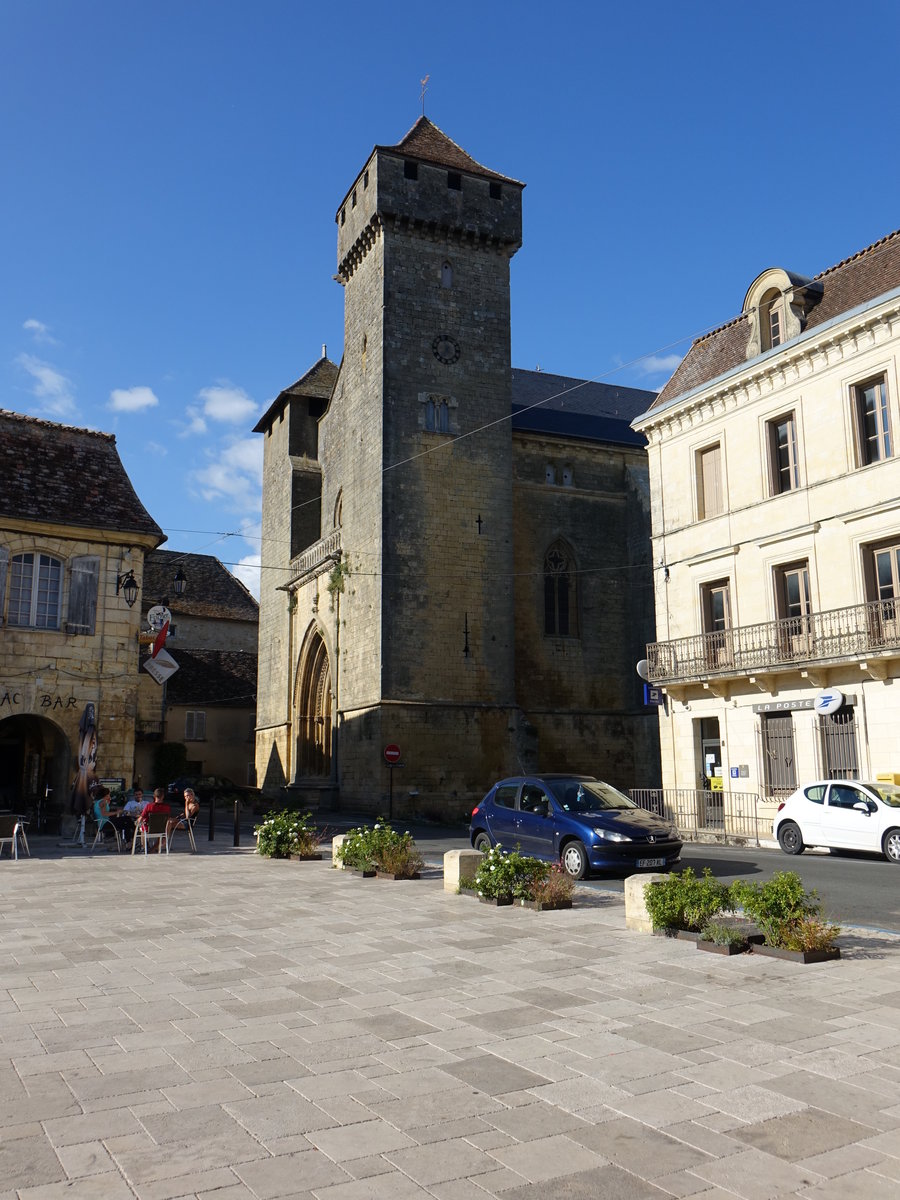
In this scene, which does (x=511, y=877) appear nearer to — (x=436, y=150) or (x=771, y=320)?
(x=771, y=320)

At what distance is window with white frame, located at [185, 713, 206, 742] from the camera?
4372cm

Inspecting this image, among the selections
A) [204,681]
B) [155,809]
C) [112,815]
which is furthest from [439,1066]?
[204,681]

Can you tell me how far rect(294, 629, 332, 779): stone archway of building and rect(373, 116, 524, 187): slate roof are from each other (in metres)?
15.8

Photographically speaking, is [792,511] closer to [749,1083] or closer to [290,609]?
[749,1083]

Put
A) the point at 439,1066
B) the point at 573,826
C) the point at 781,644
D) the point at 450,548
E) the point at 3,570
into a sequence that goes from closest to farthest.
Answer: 1. the point at 439,1066
2. the point at 573,826
3. the point at 3,570
4. the point at 781,644
5. the point at 450,548

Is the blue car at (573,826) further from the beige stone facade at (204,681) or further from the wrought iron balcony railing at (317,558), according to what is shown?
the beige stone facade at (204,681)

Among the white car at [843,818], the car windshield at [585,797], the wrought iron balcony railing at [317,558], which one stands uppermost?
the wrought iron balcony railing at [317,558]

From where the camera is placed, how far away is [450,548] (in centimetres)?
2998

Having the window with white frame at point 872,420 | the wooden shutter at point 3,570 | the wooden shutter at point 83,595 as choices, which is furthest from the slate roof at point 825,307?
the wooden shutter at point 3,570

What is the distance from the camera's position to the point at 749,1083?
467cm

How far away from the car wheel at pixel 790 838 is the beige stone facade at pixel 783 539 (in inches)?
103

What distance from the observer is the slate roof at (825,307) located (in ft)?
65.4

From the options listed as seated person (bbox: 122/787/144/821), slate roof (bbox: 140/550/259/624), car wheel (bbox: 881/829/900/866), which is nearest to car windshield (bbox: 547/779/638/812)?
car wheel (bbox: 881/829/900/866)

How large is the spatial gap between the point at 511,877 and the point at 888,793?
8347 mm
